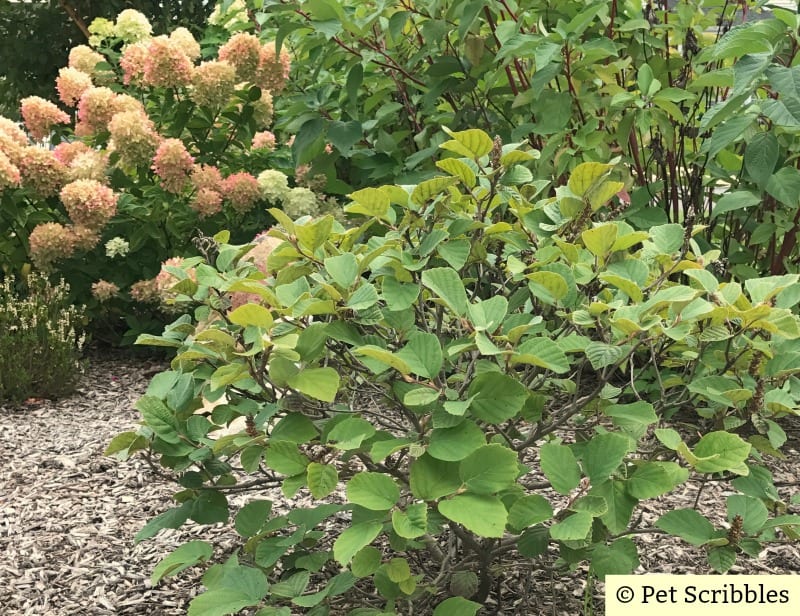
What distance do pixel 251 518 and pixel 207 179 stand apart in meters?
2.49

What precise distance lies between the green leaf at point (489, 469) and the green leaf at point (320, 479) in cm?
20

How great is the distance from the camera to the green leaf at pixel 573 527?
44.4 inches

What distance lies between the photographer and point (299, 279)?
1.38 metres

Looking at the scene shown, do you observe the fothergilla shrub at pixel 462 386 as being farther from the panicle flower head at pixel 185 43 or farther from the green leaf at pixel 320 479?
the panicle flower head at pixel 185 43

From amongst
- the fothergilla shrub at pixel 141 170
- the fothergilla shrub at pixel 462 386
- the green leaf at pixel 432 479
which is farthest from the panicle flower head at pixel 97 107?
the green leaf at pixel 432 479

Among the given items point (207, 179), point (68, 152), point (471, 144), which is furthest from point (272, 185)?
point (471, 144)

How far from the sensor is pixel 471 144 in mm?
1343

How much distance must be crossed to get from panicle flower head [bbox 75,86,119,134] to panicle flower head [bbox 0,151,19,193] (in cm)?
40

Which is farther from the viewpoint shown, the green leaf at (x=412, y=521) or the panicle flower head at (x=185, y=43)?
the panicle flower head at (x=185, y=43)

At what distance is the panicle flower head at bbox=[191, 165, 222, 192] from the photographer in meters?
3.67

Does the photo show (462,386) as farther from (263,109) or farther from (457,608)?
(263,109)

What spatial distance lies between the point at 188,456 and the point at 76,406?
2092mm

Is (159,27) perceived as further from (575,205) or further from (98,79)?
(575,205)

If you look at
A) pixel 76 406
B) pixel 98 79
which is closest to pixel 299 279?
pixel 76 406
